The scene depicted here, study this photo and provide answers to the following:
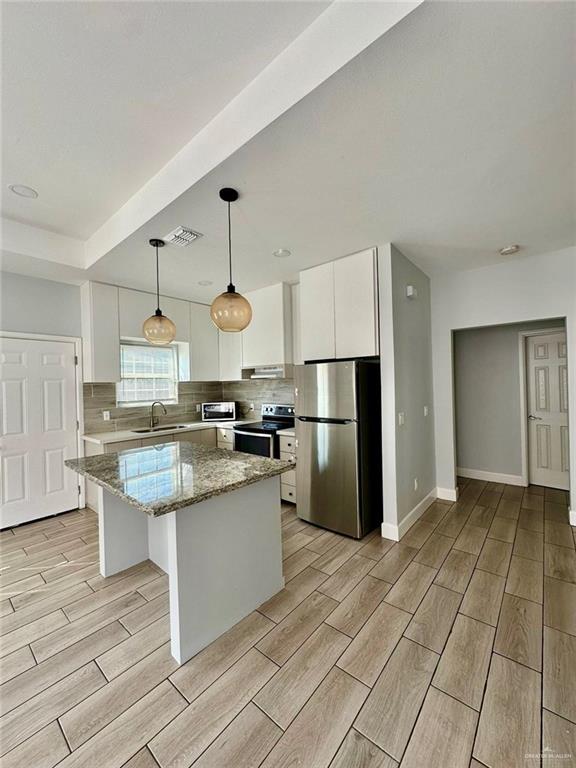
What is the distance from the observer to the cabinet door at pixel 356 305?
9.50 ft

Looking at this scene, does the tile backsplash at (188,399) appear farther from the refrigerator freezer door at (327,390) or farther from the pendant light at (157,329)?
the pendant light at (157,329)

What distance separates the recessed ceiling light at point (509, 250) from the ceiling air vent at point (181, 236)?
2.86 metres

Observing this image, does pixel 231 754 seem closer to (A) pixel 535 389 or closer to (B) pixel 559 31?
(B) pixel 559 31

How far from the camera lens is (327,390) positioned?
2971 mm

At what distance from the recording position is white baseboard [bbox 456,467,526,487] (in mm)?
4164

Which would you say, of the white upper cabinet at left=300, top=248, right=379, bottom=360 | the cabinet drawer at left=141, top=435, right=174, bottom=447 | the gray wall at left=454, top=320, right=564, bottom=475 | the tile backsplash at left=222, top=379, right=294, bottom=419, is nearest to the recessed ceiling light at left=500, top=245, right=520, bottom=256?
the gray wall at left=454, top=320, right=564, bottom=475

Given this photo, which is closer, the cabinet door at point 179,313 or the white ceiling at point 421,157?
the white ceiling at point 421,157

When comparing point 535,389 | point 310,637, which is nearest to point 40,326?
point 310,637

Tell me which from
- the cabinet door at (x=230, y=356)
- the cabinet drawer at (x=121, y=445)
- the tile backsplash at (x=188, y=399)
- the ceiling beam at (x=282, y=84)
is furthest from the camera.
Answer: the cabinet door at (x=230, y=356)

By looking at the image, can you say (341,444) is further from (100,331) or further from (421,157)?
(100,331)

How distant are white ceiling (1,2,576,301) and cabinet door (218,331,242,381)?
1.55 metres

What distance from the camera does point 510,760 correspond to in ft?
3.88

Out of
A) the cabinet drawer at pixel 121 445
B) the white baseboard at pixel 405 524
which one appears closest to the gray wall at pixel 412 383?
the white baseboard at pixel 405 524

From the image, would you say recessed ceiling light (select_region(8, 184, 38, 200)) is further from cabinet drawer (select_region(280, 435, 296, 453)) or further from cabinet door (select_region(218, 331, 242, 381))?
cabinet drawer (select_region(280, 435, 296, 453))
